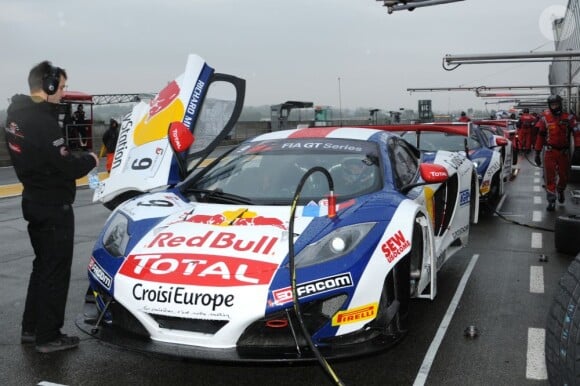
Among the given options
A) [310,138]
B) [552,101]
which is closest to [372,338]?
[310,138]

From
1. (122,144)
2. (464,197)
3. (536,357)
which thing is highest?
(122,144)

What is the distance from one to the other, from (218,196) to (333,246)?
122 cm

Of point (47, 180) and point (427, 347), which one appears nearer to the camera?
point (47, 180)

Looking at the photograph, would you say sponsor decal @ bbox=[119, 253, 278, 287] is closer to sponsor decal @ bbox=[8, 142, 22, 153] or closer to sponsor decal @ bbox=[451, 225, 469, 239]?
sponsor decal @ bbox=[8, 142, 22, 153]

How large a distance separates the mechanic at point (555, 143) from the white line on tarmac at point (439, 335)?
4465 mm

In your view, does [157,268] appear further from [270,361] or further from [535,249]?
[535,249]

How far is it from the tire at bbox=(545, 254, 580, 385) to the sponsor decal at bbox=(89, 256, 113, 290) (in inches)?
87.8

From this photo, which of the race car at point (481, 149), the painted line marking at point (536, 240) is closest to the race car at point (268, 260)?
the painted line marking at point (536, 240)

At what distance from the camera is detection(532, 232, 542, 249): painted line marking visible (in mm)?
6818

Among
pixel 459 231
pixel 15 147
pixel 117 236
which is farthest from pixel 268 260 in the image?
pixel 459 231

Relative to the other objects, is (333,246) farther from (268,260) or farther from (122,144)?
(122,144)

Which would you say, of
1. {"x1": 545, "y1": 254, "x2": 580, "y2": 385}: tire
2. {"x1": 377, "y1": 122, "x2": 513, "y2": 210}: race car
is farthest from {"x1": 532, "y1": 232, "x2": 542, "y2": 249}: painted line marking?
{"x1": 545, "y1": 254, "x2": 580, "y2": 385}: tire

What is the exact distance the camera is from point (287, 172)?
14.3 feet

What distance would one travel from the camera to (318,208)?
364 cm
